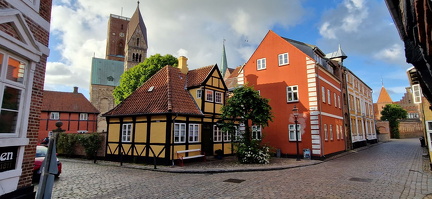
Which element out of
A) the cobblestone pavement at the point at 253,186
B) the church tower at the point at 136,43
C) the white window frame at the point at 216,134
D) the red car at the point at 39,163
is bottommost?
the cobblestone pavement at the point at 253,186

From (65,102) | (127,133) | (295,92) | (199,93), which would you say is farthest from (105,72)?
(295,92)

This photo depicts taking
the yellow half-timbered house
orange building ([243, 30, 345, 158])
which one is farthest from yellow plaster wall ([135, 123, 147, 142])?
orange building ([243, 30, 345, 158])

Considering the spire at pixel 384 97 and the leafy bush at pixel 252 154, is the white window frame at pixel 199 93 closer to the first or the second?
the leafy bush at pixel 252 154

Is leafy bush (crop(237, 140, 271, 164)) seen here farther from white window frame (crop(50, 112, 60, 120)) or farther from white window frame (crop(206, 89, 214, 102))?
white window frame (crop(50, 112, 60, 120))

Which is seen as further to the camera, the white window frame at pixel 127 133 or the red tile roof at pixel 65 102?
the red tile roof at pixel 65 102

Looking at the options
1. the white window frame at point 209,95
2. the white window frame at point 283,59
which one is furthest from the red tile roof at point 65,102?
the white window frame at point 283,59

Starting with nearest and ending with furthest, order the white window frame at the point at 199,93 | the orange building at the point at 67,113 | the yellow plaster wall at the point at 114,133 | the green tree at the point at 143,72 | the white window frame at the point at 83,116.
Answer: the yellow plaster wall at the point at 114,133
the white window frame at the point at 199,93
the green tree at the point at 143,72
the orange building at the point at 67,113
the white window frame at the point at 83,116

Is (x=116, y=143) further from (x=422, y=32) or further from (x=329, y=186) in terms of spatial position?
(x=422, y=32)

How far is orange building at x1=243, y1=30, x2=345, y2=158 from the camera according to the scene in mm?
18344

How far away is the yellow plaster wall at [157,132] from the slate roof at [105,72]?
4496 cm

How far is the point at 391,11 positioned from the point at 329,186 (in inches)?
244

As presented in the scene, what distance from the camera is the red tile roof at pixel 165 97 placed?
15.8m

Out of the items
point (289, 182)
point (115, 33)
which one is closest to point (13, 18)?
point (289, 182)

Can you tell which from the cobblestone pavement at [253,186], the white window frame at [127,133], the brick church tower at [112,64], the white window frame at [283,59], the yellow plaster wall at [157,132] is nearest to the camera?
the cobblestone pavement at [253,186]
